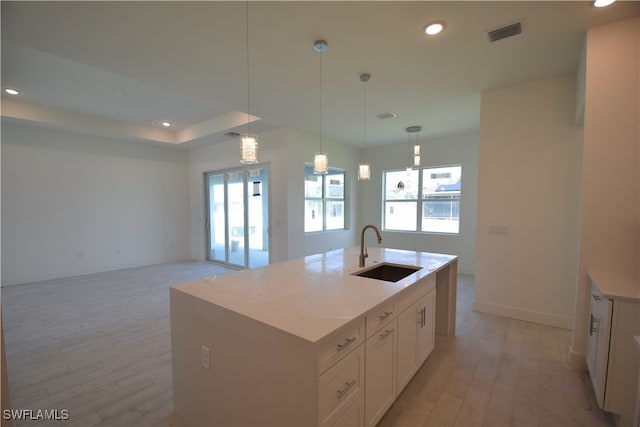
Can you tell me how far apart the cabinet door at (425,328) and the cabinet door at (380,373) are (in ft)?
1.55

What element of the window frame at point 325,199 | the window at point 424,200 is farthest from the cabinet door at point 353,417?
the window at point 424,200

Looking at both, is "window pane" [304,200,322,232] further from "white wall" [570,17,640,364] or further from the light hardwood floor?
"white wall" [570,17,640,364]

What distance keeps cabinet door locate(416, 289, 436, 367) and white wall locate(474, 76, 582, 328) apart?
155 cm

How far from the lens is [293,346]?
1.12 metres

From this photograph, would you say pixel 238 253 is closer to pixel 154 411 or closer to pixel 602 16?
pixel 154 411

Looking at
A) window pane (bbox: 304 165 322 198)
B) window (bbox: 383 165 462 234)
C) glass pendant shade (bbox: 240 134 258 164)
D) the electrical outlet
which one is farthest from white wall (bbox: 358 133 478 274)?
the electrical outlet

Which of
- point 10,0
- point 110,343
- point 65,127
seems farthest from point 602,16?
point 65,127

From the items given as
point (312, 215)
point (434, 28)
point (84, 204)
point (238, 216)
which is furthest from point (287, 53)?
point (84, 204)

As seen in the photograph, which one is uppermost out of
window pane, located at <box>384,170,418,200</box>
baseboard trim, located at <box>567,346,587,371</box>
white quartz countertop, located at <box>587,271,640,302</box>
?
window pane, located at <box>384,170,418,200</box>

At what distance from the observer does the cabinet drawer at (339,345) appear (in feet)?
3.68

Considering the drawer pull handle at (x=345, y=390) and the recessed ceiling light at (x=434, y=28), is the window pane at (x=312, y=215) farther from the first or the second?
the drawer pull handle at (x=345, y=390)

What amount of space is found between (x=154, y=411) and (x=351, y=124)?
445 centimetres

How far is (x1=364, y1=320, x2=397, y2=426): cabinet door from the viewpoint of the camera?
1.46 meters

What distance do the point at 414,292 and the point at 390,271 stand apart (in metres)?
0.60
